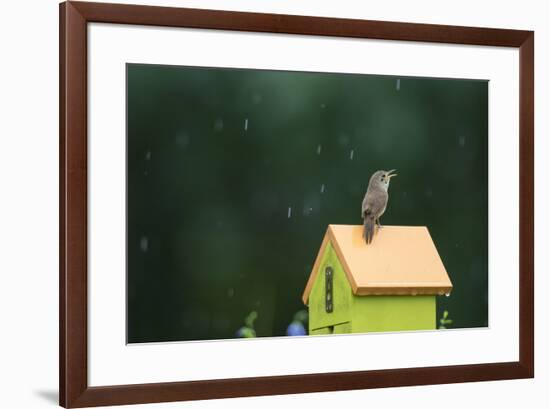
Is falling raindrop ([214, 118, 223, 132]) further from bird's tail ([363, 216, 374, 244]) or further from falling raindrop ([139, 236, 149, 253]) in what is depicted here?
bird's tail ([363, 216, 374, 244])

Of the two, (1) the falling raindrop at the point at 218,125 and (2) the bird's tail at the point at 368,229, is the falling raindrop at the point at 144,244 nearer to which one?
(1) the falling raindrop at the point at 218,125

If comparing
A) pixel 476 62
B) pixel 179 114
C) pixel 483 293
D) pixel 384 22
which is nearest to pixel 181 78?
pixel 179 114

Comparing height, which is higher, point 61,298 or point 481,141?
point 481,141

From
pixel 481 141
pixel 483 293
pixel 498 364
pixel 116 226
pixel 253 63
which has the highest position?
pixel 253 63

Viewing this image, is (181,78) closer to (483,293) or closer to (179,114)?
(179,114)

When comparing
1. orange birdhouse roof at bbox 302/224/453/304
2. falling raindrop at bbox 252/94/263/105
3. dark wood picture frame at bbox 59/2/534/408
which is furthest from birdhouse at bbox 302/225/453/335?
falling raindrop at bbox 252/94/263/105

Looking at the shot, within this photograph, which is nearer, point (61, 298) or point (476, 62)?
point (61, 298)

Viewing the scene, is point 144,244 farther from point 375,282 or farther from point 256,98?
point 375,282
